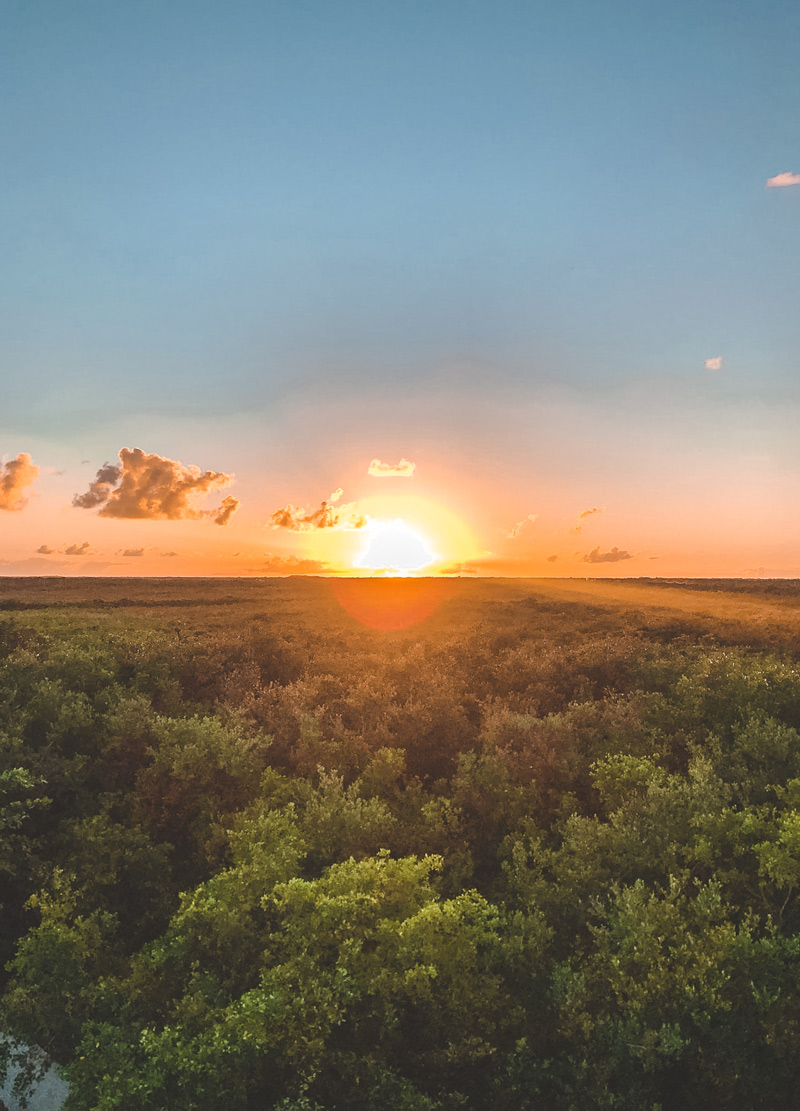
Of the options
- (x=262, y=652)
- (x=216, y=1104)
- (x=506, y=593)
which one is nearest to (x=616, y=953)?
(x=216, y=1104)

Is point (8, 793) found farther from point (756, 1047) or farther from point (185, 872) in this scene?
point (756, 1047)

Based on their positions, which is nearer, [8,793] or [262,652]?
[8,793]

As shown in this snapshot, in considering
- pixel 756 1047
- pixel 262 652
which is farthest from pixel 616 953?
pixel 262 652

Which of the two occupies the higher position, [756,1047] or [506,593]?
[506,593]

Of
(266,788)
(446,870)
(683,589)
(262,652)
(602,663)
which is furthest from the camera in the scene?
(683,589)

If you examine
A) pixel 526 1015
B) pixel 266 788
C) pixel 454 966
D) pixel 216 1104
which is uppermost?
pixel 266 788

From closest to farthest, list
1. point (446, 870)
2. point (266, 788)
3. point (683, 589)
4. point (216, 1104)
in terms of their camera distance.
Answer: point (216, 1104)
point (446, 870)
point (266, 788)
point (683, 589)
